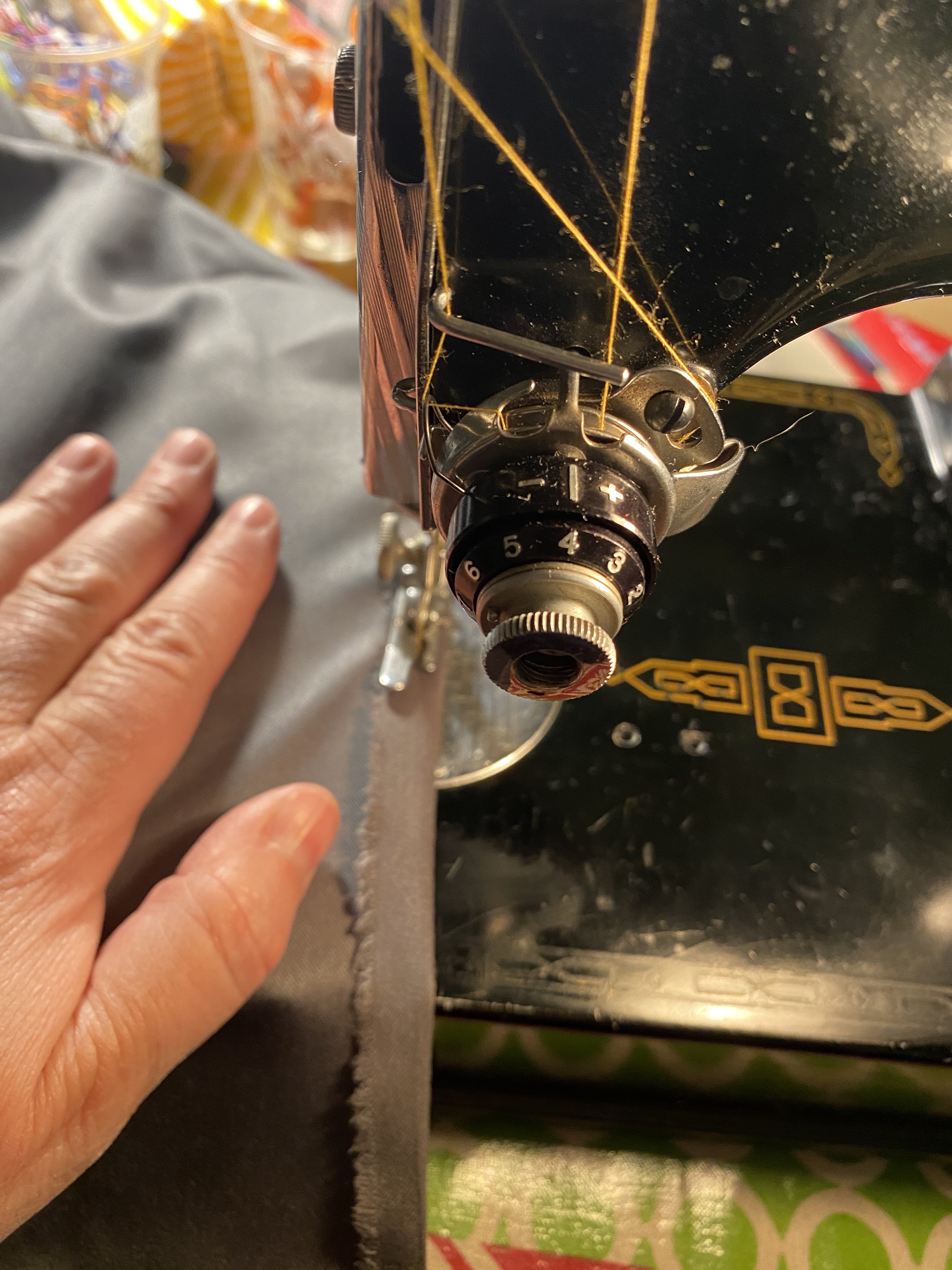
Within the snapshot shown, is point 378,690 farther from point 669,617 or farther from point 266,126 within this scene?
point 266,126

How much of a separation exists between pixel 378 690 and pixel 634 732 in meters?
0.19

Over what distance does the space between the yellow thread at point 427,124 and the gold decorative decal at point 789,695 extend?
0.35 m

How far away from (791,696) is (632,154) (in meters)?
0.43

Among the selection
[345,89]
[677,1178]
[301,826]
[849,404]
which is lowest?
[677,1178]

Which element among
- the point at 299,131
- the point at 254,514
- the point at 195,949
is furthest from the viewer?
the point at 299,131

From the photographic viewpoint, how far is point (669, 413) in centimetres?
40

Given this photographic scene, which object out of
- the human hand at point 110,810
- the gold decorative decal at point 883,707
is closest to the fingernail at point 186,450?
the human hand at point 110,810

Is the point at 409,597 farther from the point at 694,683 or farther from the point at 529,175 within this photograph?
the point at 529,175

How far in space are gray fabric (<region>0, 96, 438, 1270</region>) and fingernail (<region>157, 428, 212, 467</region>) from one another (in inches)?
1.5

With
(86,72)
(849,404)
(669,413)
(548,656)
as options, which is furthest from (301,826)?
(86,72)

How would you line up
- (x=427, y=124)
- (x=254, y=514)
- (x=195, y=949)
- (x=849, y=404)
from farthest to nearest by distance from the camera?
(x=849, y=404)
(x=254, y=514)
(x=195, y=949)
(x=427, y=124)

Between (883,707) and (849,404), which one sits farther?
(849,404)

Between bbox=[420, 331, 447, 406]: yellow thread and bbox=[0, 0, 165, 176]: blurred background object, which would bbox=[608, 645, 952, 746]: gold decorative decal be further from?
bbox=[0, 0, 165, 176]: blurred background object

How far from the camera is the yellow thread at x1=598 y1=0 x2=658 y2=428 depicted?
1.04ft
